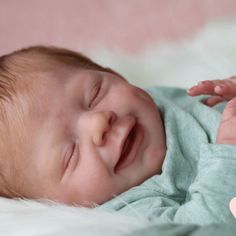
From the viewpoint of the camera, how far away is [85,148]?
3.16 ft

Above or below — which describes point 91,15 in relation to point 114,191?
above

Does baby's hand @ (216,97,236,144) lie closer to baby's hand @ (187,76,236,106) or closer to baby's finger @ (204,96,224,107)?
baby's hand @ (187,76,236,106)

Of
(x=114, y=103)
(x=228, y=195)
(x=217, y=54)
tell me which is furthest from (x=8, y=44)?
(x=228, y=195)

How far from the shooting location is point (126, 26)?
5.45ft

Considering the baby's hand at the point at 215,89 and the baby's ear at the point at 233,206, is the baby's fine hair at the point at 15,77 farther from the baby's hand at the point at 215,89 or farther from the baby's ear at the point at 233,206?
the baby's ear at the point at 233,206

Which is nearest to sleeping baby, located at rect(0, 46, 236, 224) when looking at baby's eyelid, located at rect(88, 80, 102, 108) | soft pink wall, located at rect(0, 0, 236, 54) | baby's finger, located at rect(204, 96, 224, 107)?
baby's eyelid, located at rect(88, 80, 102, 108)

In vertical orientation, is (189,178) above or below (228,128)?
below

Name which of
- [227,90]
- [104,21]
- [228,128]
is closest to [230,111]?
[228,128]

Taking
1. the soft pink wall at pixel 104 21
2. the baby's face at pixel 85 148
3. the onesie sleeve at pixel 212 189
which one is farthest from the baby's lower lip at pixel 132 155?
the soft pink wall at pixel 104 21

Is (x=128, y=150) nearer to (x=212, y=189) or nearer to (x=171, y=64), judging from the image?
(x=212, y=189)

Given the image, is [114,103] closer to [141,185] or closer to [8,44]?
[141,185]

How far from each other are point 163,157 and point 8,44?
2.82 feet

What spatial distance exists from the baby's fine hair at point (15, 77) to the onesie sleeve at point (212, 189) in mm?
271

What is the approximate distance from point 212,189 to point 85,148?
210mm
